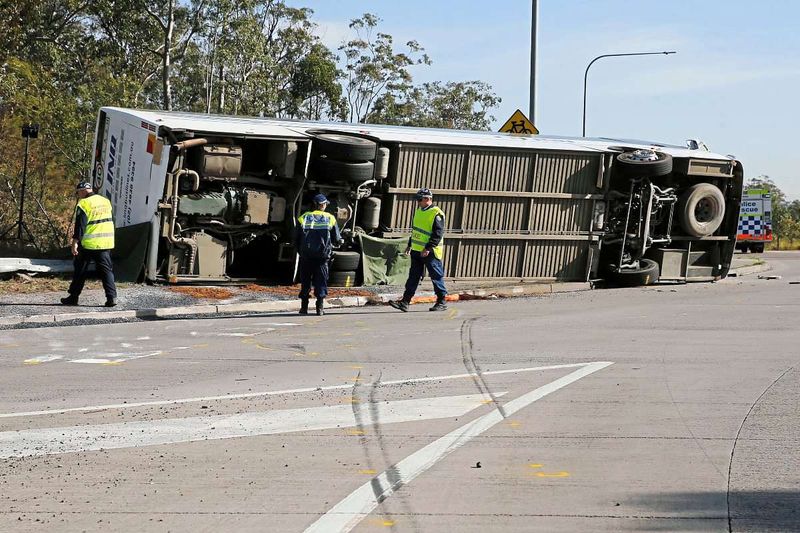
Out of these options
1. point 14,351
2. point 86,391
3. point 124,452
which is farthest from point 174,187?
point 124,452

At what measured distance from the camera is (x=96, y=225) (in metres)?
14.4

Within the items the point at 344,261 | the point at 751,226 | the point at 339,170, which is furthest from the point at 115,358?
the point at 751,226

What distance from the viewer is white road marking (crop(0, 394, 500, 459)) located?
7.12 metres

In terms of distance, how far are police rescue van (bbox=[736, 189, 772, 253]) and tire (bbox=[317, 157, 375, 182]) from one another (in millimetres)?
22209

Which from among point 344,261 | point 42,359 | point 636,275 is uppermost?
point 636,275

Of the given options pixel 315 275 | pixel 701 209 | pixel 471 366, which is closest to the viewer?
pixel 471 366

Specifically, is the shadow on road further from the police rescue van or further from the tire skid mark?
the police rescue van

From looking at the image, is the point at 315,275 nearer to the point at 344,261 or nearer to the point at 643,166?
the point at 344,261

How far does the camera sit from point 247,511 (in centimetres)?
577

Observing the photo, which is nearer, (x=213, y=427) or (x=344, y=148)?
(x=213, y=427)

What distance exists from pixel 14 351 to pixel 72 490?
543 centimetres

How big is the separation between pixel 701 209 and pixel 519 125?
4412 mm

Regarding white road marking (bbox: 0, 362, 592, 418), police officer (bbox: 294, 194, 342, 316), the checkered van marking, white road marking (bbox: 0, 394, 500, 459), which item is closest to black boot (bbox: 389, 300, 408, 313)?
police officer (bbox: 294, 194, 342, 316)

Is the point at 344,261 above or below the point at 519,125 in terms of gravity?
below
